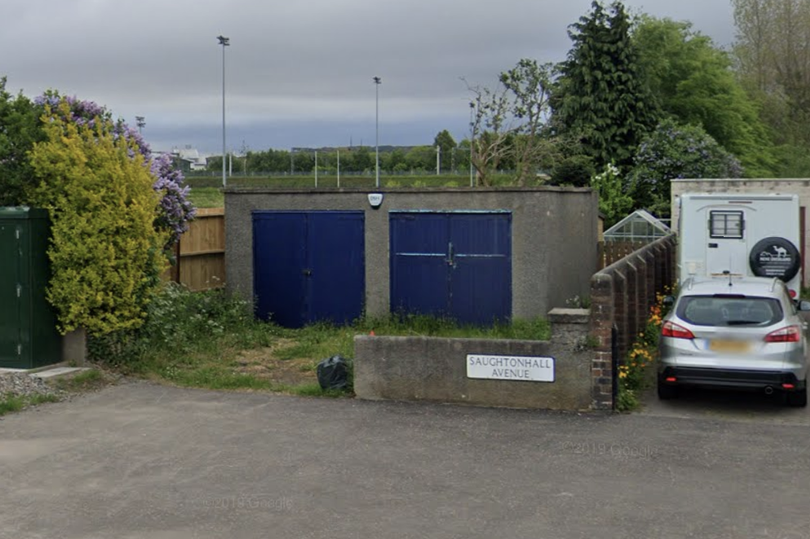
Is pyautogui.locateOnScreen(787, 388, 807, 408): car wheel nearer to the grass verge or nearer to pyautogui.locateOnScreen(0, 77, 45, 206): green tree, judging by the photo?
the grass verge

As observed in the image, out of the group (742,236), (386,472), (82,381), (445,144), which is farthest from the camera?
(445,144)

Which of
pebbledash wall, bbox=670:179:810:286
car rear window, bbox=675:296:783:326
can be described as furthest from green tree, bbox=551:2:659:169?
car rear window, bbox=675:296:783:326

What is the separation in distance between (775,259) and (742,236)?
30.6 inches

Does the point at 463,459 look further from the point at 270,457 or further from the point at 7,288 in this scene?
the point at 7,288

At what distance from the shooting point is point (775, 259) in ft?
57.5

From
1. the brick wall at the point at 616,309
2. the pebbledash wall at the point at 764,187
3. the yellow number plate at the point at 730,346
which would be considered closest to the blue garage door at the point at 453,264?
the brick wall at the point at 616,309

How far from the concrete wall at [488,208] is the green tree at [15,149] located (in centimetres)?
512

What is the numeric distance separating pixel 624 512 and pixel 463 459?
6.41 ft

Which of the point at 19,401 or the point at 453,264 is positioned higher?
the point at 453,264

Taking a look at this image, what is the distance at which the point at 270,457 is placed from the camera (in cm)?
900

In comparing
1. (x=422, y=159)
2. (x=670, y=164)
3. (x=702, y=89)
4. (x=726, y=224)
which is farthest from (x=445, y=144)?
(x=726, y=224)

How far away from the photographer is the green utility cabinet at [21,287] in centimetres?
1220

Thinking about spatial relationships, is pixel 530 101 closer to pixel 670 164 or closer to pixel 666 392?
pixel 670 164

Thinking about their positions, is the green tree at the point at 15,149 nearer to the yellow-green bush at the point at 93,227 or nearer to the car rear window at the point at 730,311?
the yellow-green bush at the point at 93,227
